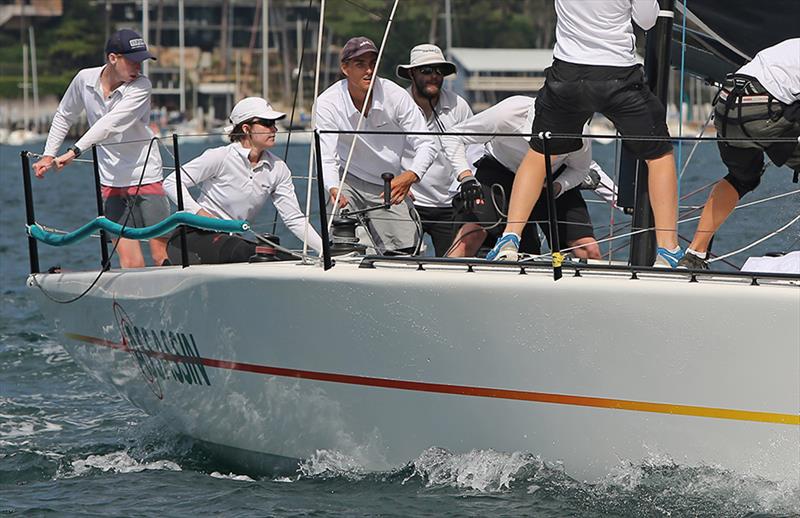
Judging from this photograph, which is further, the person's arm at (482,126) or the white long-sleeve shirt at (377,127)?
the white long-sleeve shirt at (377,127)

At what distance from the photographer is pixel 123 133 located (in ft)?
24.3

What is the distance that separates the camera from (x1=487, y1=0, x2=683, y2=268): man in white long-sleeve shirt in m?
5.76

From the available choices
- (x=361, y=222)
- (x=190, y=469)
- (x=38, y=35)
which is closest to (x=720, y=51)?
(x=361, y=222)

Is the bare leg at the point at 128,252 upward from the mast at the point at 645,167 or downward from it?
downward

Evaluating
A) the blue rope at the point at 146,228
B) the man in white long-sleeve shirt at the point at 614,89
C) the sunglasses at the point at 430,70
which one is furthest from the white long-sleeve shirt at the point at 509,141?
the blue rope at the point at 146,228

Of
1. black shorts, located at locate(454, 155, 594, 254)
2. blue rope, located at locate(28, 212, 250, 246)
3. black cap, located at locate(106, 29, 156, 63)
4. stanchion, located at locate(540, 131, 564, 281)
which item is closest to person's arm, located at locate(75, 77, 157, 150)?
black cap, located at locate(106, 29, 156, 63)

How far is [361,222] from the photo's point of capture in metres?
6.77

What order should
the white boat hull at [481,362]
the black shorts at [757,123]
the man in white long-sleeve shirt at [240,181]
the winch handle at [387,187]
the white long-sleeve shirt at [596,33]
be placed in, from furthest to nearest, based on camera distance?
the man in white long-sleeve shirt at [240,181], the winch handle at [387,187], the white long-sleeve shirt at [596,33], the black shorts at [757,123], the white boat hull at [481,362]

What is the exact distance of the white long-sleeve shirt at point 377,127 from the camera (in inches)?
274

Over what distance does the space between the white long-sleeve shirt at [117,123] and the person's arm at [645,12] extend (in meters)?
2.58

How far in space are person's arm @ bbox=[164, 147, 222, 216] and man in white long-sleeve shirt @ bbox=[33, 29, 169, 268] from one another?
1.06 ft

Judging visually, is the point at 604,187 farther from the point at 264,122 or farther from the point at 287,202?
the point at 264,122

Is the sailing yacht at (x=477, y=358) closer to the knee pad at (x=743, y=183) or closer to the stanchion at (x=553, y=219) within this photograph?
the stanchion at (x=553, y=219)

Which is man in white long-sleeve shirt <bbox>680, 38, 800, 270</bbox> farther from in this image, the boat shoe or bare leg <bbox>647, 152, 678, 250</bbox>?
bare leg <bbox>647, 152, 678, 250</bbox>
